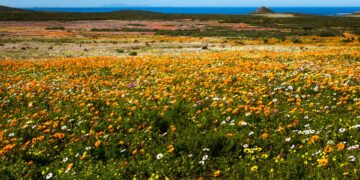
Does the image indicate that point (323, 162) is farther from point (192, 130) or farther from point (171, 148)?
point (192, 130)

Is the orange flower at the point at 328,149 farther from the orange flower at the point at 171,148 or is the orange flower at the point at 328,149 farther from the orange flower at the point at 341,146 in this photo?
the orange flower at the point at 171,148

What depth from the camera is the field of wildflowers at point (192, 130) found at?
5.71 m

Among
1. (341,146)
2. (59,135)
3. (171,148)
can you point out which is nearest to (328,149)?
(341,146)

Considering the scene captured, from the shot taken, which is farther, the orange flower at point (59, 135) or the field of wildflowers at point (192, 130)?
the orange flower at point (59, 135)

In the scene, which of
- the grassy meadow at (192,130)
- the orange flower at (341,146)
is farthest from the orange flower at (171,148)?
the orange flower at (341,146)

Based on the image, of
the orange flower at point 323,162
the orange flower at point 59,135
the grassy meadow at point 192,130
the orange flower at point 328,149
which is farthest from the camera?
the orange flower at point 59,135

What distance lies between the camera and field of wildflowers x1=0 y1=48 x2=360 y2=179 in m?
5.71

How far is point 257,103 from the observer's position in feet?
27.0

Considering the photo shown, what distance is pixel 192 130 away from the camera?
7.18 meters

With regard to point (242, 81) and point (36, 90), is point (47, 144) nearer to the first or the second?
point (36, 90)

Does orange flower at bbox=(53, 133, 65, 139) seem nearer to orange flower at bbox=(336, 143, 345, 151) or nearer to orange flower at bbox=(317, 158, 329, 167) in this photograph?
orange flower at bbox=(317, 158, 329, 167)

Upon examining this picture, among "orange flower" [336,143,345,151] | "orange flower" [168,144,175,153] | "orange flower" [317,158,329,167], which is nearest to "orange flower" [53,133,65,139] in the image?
"orange flower" [168,144,175,153]

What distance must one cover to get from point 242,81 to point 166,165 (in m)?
5.56

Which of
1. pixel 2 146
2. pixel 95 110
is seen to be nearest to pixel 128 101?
pixel 95 110
